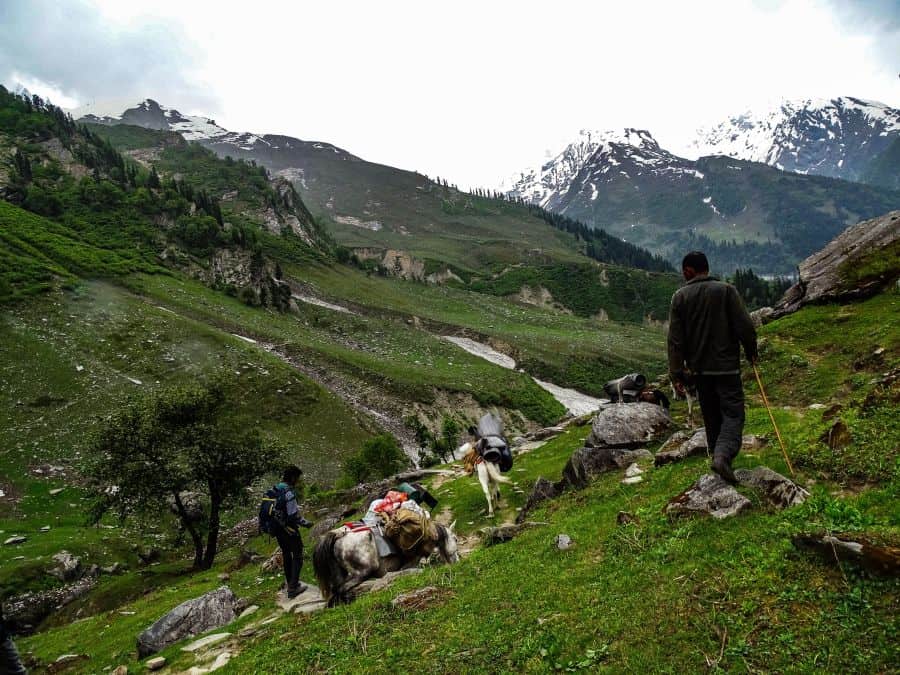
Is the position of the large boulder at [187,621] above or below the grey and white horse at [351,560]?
below

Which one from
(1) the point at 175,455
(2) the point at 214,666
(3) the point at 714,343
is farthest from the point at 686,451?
(1) the point at 175,455

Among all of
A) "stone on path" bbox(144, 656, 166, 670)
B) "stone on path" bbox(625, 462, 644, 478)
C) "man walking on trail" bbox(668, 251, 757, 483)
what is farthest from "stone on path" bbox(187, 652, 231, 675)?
"man walking on trail" bbox(668, 251, 757, 483)

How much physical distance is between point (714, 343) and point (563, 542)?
5064 mm

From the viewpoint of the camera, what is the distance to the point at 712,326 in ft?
31.4

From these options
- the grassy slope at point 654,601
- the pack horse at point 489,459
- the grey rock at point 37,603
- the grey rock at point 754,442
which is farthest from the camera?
the grey rock at point 37,603

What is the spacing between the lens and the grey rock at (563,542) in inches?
402

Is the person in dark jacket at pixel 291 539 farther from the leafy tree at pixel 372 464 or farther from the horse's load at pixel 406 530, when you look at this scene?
the leafy tree at pixel 372 464

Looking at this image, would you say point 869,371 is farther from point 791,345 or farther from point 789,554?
point 789,554

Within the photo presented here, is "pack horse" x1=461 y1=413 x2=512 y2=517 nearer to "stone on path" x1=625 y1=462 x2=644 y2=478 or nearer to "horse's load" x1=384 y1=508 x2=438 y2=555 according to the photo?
"stone on path" x1=625 y1=462 x2=644 y2=478

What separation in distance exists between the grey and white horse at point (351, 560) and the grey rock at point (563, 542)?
3.70 metres

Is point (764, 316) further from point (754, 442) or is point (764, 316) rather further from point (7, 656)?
point (7, 656)

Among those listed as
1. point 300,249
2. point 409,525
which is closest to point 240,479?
point 409,525

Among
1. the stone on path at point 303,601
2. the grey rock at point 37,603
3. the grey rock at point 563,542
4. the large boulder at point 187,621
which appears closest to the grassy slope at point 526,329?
the grey rock at point 37,603

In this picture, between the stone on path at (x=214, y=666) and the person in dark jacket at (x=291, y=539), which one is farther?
the person in dark jacket at (x=291, y=539)
